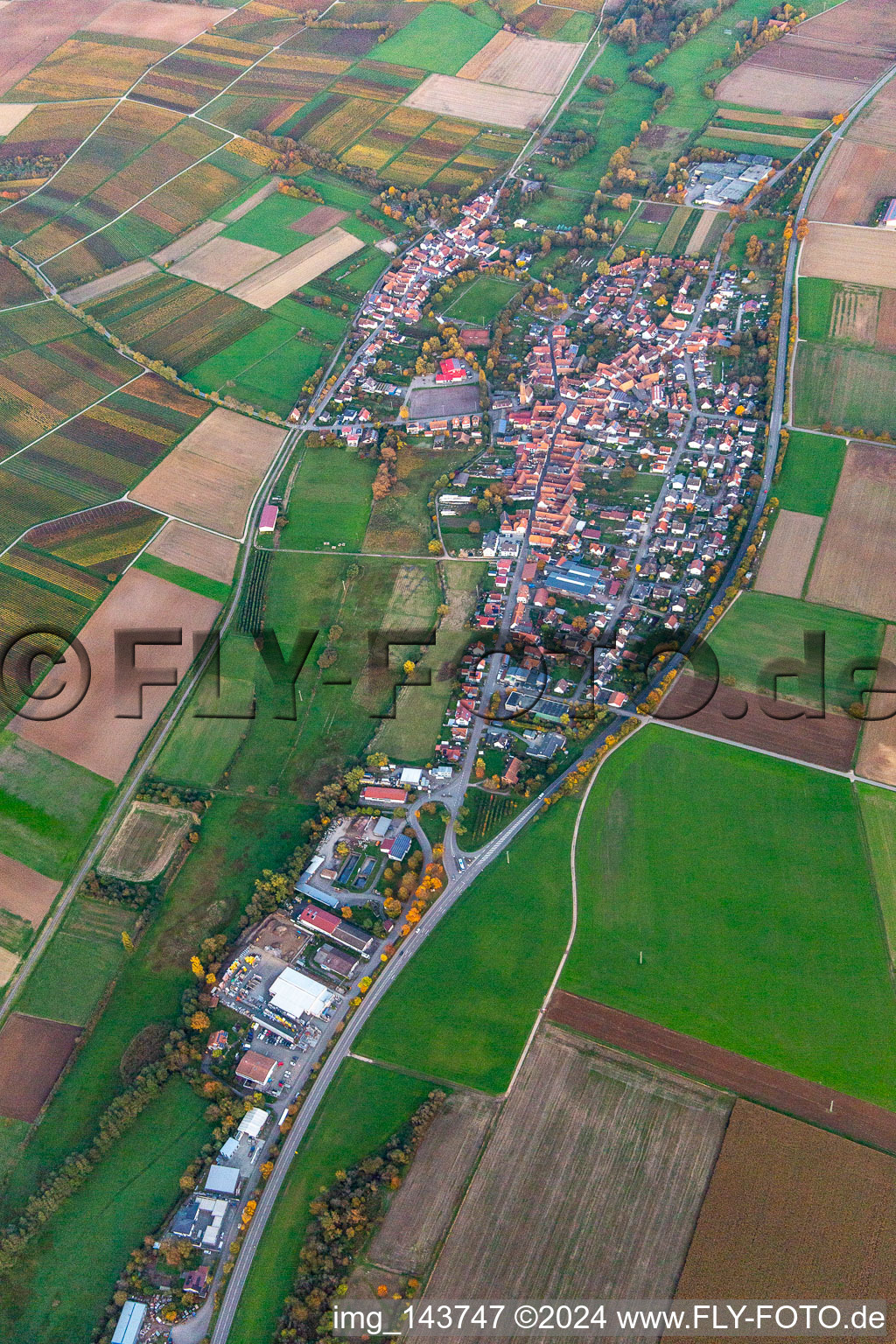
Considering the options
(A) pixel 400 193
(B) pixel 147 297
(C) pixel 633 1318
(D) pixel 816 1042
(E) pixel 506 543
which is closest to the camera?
(C) pixel 633 1318

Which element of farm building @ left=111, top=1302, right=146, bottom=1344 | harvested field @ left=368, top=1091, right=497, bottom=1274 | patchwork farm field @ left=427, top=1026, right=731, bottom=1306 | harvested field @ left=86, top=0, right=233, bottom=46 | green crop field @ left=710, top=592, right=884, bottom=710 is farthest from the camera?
harvested field @ left=86, top=0, right=233, bottom=46

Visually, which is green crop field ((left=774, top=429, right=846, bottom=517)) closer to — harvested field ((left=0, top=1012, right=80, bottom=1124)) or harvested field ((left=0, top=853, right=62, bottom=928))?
harvested field ((left=0, top=853, right=62, bottom=928))

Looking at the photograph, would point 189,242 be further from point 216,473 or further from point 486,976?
point 486,976

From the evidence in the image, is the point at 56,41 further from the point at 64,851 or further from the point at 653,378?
the point at 64,851

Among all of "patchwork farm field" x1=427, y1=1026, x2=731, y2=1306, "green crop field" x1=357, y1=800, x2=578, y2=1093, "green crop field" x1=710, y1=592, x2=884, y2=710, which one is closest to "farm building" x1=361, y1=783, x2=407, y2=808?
"green crop field" x1=357, y1=800, x2=578, y2=1093

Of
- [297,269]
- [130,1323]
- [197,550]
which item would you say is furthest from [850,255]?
[130,1323]

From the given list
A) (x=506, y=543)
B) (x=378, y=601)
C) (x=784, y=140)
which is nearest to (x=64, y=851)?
(x=378, y=601)
